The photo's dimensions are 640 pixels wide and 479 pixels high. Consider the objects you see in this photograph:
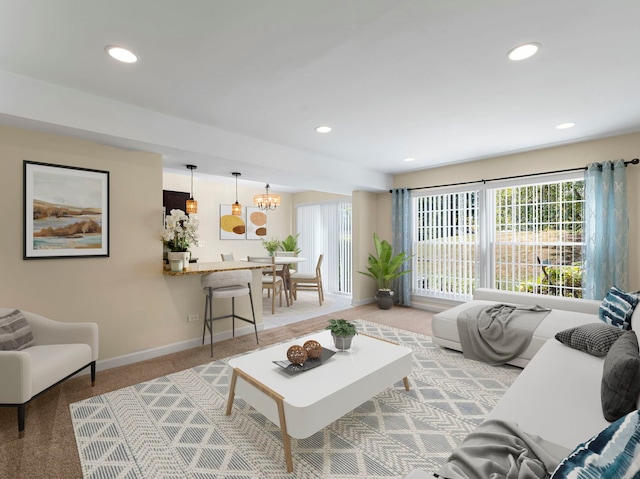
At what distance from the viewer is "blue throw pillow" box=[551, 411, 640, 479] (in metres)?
0.74

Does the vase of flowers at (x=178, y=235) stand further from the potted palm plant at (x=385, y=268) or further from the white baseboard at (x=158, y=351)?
the potted palm plant at (x=385, y=268)

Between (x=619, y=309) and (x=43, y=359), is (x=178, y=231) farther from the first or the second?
(x=619, y=309)

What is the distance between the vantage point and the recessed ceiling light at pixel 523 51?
1995mm

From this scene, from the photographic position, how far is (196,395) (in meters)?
2.57

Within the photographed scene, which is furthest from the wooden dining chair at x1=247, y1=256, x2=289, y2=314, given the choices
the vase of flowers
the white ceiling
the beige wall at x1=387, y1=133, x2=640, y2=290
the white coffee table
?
the beige wall at x1=387, y1=133, x2=640, y2=290

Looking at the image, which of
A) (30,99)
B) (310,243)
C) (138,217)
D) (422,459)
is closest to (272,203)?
(310,243)

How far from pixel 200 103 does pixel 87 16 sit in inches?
45.1

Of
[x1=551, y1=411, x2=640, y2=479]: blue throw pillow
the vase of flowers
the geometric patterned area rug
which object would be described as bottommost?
the geometric patterned area rug

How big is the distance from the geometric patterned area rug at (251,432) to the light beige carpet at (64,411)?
0.09 metres

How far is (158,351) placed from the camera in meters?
3.42

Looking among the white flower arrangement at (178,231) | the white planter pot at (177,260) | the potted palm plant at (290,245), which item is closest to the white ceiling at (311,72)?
the white flower arrangement at (178,231)

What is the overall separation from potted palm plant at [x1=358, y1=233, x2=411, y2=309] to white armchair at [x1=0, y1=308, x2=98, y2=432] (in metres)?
4.05

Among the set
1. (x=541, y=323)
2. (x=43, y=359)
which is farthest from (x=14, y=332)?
(x=541, y=323)

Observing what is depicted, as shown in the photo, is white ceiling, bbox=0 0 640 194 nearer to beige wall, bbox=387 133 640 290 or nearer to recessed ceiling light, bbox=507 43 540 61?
recessed ceiling light, bbox=507 43 540 61
